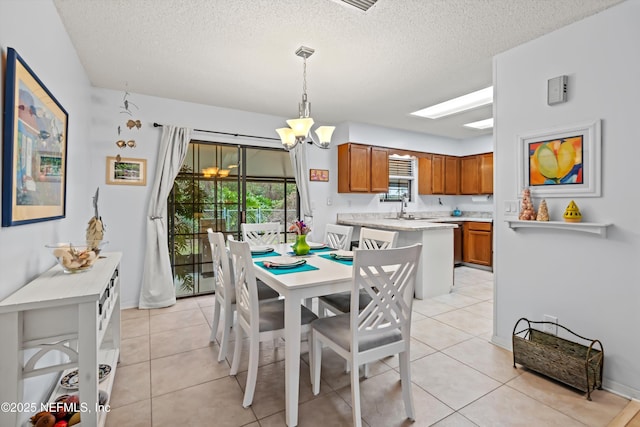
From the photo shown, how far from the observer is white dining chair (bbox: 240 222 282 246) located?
3.46 metres

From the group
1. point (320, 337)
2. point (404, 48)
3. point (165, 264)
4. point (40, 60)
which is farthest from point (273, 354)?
point (404, 48)

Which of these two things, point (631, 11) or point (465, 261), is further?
point (465, 261)

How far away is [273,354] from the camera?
2.55m

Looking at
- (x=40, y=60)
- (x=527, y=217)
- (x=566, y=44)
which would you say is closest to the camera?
(x=40, y=60)

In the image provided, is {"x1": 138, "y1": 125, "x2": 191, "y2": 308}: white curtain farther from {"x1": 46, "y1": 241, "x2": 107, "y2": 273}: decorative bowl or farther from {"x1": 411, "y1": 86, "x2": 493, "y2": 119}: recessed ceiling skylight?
{"x1": 411, "y1": 86, "x2": 493, "y2": 119}: recessed ceiling skylight

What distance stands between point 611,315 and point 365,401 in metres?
1.71

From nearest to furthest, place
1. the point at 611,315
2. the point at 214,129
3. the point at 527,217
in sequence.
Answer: the point at 611,315, the point at 527,217, the point at 214,129

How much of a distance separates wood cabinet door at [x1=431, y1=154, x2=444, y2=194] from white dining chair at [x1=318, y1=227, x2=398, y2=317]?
11.6 feet

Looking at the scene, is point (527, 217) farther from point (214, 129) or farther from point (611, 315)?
point (214, 129)

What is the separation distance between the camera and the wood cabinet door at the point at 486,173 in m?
5.70

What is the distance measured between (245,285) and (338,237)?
168 cm

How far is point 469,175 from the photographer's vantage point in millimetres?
6109

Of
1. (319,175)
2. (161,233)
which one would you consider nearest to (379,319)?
(161,233)

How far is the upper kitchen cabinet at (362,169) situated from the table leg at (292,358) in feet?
10.9
